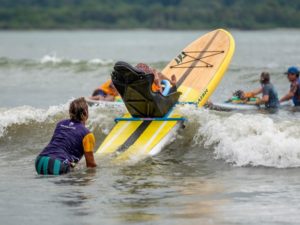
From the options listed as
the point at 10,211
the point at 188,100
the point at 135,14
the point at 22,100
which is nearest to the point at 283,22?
the point at 135,14

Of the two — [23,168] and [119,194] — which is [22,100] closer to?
[23,168]

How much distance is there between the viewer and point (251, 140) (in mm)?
11070

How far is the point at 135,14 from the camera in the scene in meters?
114

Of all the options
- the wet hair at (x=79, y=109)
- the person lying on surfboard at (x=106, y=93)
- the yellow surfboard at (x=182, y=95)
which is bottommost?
the person lying on surfboard at (x=106, y=93)

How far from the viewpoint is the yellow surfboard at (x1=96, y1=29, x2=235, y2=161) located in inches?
455

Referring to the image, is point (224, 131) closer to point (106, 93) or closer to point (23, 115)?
point (23, 115)

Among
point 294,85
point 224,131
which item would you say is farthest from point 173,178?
point 294,85

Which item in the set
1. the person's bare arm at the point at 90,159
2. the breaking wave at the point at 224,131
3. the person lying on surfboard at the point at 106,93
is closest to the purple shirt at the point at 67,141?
the person's bare arm at the point at 90,159

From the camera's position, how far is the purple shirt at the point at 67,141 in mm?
9734

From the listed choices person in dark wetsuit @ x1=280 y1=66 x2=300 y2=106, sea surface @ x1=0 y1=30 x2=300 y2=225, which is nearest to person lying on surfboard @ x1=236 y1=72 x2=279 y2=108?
person in dark wetsuit @ x1=280 y1=66 x2=300 y2=106

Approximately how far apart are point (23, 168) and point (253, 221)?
3.99 m

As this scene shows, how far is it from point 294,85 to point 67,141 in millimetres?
7993

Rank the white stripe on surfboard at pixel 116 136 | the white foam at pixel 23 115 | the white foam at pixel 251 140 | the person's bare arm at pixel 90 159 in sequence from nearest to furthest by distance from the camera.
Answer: the person's bare arm at pixel 90 159 → the white foam at pixel 251 140 → the white stripe on surfboard at pixel 116 136 → the white foam at pixel 23 115

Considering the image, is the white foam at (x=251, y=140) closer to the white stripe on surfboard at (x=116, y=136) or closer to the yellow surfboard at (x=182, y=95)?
Result: the yellow surfboard at (x=182, y=95)
